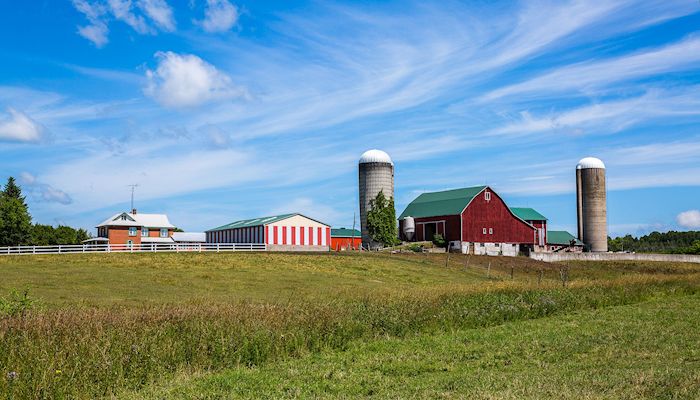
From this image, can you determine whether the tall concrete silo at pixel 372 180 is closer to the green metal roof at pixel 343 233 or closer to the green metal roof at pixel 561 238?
the green metal roof at pixel 343 233

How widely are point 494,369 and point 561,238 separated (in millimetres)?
91450

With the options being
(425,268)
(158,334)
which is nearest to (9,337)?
(158,334)

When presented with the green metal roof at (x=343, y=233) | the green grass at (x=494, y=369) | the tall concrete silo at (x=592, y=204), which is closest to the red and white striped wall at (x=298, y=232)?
the green metal roof at (x=343, y=233)

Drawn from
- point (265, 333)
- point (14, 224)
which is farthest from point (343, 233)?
point (265, 333)

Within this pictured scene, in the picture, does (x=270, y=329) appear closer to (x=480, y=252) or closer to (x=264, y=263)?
(x=264, y=263)

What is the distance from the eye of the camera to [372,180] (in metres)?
84.2

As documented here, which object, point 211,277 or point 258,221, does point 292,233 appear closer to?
point 258,221

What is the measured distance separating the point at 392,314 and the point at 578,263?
2177 inches

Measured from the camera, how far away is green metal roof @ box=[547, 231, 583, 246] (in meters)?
98.8

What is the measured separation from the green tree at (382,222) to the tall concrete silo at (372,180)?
1586mm

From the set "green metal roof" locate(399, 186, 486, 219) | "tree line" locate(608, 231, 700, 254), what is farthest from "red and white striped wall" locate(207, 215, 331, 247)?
"tree line" locate(608, 231, 700, 254)

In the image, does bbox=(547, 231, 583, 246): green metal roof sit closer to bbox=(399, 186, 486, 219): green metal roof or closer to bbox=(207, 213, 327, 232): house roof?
bbox=(399, 186, 486, 219): green metal roof

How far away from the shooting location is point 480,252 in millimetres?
78062

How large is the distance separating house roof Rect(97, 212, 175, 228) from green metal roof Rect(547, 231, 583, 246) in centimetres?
5623
